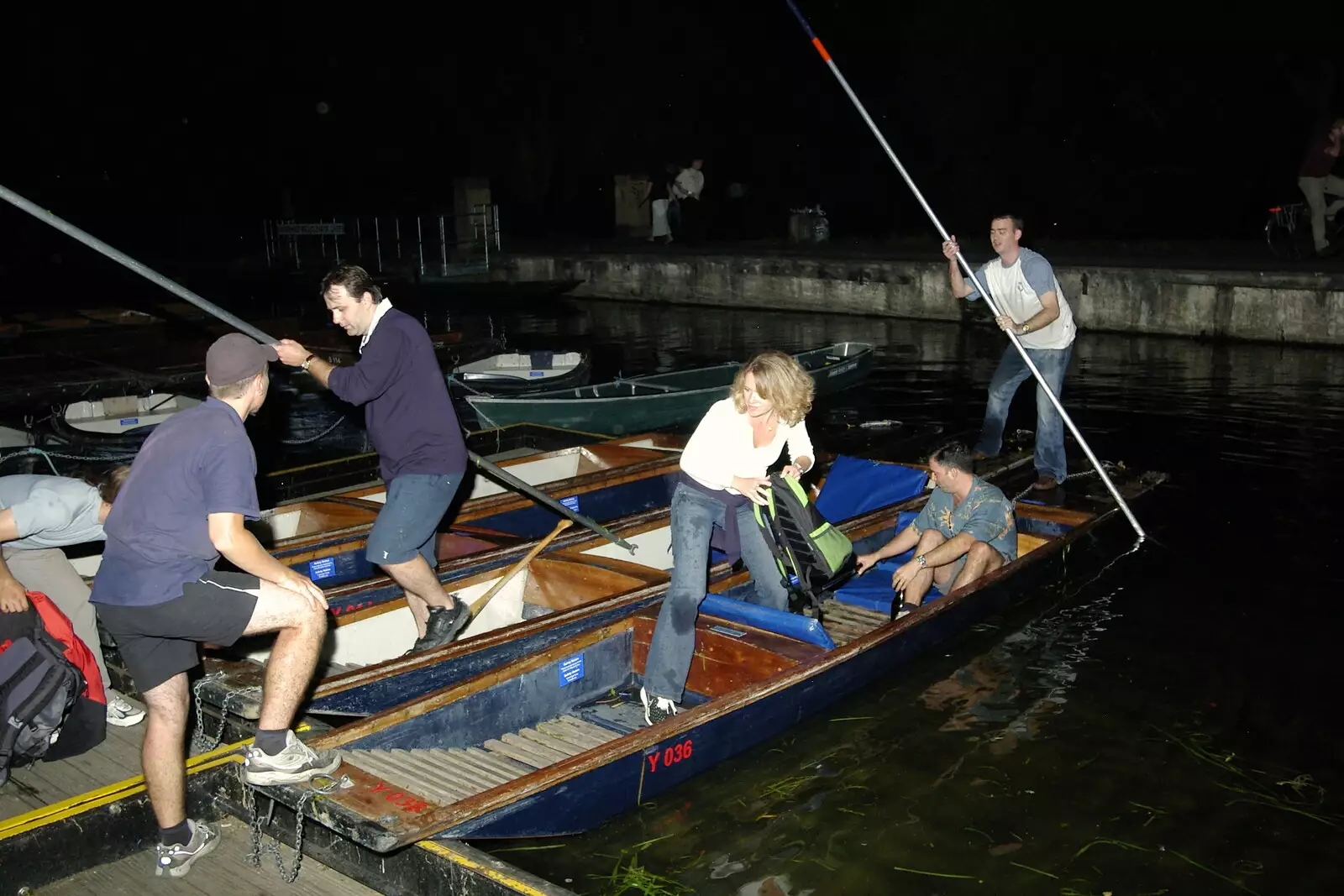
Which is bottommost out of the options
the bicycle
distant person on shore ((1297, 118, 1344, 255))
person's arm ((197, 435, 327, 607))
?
person's arm ((197, 435, 327, 607))

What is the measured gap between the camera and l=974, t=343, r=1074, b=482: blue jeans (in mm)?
9508

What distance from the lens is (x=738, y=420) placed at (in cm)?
617

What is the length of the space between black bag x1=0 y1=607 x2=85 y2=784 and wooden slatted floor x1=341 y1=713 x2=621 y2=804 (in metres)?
1.20

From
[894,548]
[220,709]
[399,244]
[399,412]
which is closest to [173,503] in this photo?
[220,709]

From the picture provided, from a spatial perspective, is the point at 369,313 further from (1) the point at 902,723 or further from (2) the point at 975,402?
(2) the point at 975,402

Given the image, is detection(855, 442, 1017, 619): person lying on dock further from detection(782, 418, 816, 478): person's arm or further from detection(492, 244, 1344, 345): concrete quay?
detection(492, 244, 1344, 345): concrete quay

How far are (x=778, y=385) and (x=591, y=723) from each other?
80.1 inches

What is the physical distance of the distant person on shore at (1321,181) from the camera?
1820cm

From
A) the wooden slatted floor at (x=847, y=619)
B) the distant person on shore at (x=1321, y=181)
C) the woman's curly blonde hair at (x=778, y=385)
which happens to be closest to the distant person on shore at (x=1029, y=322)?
the wooden slatted floor at (x=847, y=619)

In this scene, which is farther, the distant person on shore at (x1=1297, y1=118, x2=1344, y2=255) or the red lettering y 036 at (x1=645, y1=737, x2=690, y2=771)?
the distant person on shore at (x1=1297, y1=118, x2=1344, y2=255)

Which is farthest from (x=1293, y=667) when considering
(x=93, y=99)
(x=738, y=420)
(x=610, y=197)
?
(x=93, y=99)

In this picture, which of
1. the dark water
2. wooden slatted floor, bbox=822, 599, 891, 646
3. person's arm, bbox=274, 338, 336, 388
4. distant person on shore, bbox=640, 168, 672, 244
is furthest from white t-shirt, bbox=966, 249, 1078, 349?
distant person on shore, bbox=640, 168, 672, 244

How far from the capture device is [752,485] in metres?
6.17

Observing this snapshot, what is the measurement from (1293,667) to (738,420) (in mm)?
4028
